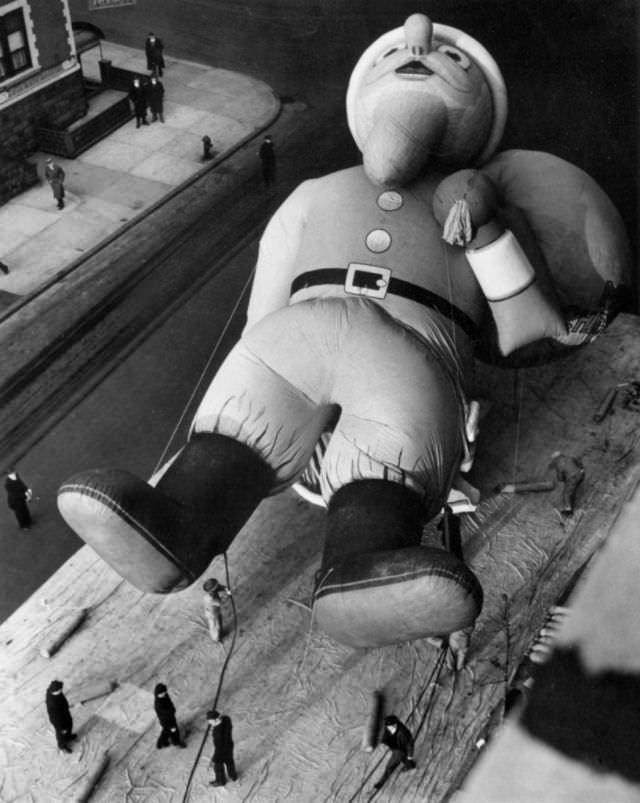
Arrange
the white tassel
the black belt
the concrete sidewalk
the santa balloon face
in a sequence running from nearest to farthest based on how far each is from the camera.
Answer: the white tassel < the black belt < the santa balloon face < the concrete sidewalk

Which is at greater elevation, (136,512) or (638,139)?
(136,512)

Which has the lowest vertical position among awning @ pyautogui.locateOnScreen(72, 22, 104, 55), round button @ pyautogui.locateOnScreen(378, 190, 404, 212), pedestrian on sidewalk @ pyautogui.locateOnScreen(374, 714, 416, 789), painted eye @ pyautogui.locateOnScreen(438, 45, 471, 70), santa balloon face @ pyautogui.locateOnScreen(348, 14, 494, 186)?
pedestrian on sidewalk @ pyautogui.locateOnScreen(374, 714, 416, 789)

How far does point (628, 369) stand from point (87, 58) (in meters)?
10.1

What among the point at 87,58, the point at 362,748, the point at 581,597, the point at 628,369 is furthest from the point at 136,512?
the point at 87,58

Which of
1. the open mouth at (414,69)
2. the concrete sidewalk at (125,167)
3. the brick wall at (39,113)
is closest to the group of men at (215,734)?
the open mouth at (414,69)

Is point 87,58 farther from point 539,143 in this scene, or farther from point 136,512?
point 136,512

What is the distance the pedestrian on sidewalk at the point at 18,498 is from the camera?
7996 millimetres

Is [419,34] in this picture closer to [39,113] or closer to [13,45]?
[13,45]

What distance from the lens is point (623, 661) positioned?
1642 mm

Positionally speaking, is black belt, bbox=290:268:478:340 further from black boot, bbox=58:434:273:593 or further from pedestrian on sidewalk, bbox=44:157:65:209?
pedestrian on sidewalk, bbox=44:157:65:209

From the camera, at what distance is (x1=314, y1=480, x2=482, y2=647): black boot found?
198 inches

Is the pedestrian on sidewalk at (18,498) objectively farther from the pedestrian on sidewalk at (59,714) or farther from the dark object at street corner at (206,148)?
the dark object at street corner at (206,148)

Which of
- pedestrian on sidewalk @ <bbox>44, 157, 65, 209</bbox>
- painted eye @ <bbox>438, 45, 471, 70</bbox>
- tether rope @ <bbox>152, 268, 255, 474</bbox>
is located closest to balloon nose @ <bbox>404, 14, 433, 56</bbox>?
painted eye @ <bbox>438, 45, 471, 70</bbox>

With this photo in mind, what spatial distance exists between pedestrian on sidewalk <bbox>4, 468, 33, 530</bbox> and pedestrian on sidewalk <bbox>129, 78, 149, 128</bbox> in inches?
292
